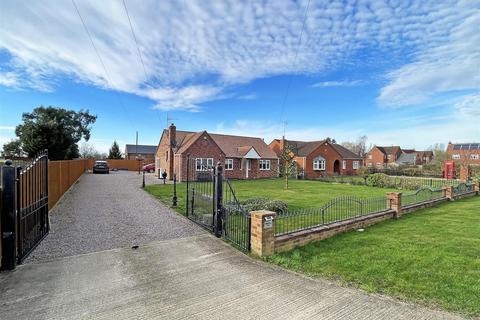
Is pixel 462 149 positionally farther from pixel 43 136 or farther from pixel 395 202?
pixel 43 136

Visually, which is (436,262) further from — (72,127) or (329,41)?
(72,127)

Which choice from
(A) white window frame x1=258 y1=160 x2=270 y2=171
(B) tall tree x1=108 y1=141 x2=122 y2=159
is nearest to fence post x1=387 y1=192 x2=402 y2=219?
(A) white window frame x1=258 y1=160 x2=270 y2=171

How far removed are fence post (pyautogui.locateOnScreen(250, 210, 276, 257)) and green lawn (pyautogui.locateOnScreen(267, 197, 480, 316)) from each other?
0.22m

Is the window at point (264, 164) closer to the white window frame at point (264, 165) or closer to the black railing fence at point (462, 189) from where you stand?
the white window frame at point (264, 165)

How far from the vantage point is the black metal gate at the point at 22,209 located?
4902 millimetres

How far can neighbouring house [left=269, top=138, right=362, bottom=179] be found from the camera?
36.7m

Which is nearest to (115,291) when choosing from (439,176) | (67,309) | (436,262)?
(67,309)

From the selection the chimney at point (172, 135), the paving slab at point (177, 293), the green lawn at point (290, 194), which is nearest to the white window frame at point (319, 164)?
the green lawn at point (290, 194)

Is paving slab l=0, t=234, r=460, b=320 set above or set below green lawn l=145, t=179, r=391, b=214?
above

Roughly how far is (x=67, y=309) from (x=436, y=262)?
6755mm

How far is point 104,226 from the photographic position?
336 inches

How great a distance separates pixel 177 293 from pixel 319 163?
3584 centimetres

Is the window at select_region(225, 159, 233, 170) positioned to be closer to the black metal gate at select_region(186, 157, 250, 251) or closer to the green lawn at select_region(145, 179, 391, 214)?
the green lawn at select_region(145, 179, 391, 214)

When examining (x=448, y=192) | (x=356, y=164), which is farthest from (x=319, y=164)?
(x=448, y=192)
